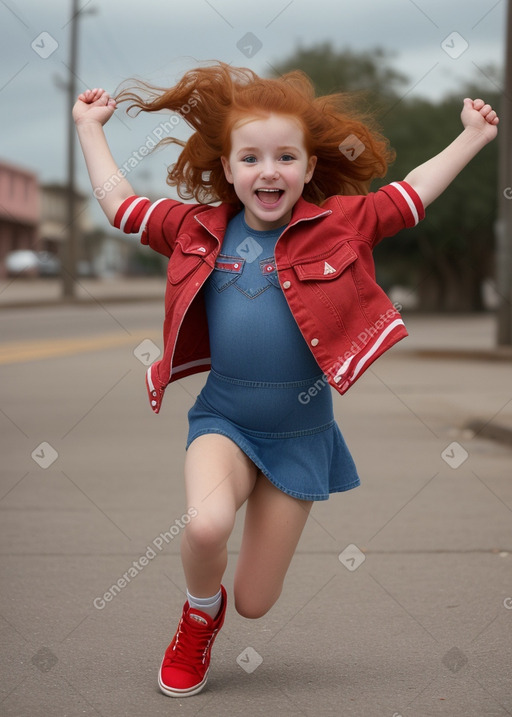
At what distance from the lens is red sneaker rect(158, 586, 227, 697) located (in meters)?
3.84

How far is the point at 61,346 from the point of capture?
2028cm

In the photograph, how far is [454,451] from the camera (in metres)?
8.88

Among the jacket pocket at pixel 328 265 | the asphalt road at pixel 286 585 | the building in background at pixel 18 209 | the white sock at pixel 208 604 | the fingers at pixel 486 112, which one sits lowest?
the building in background at pixel 18 209

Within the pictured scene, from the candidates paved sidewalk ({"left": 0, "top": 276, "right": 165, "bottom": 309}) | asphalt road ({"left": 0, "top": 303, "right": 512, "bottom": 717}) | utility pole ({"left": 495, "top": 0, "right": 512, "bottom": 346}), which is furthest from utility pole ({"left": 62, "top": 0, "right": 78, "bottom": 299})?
asphalt road ({"left": 0, "top": 303, "right": 512, "bottom": 717})

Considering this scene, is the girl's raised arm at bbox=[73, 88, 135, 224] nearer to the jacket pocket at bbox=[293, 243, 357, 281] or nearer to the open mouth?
the open mouth

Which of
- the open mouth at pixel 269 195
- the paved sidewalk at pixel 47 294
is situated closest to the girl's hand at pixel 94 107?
the open mouth at pixel 269 195

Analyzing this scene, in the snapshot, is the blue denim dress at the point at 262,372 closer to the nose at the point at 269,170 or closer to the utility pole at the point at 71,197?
the nose at the point at 269,170

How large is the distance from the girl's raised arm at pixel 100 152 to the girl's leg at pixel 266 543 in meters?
1.05

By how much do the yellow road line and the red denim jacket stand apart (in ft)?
42.0

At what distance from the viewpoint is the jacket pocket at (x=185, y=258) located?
3893 mm

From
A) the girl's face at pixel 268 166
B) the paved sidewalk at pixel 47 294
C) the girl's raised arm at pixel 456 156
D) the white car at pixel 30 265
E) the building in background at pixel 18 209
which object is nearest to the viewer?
the girl's face at pixel 268 166

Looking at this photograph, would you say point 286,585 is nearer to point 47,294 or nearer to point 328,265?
point 328,265

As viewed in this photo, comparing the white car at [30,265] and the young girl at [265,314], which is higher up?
the young girl at [265,314]

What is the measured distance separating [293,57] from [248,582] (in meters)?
38.2
